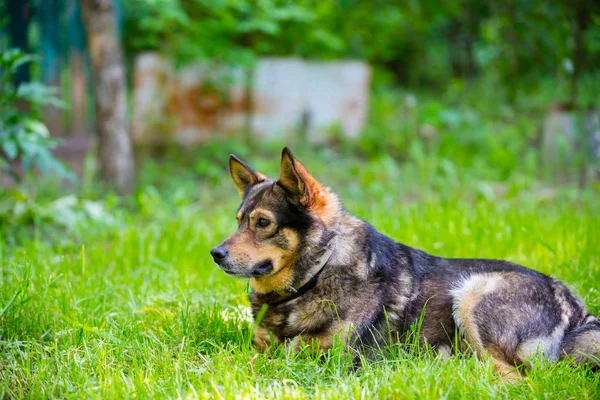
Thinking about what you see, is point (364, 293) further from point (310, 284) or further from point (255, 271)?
point (255, 271)

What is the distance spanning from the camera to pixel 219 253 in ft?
9.85

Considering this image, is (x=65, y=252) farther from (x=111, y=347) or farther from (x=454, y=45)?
(x=454, y=45)

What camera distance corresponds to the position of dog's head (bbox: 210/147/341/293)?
305 centimetres

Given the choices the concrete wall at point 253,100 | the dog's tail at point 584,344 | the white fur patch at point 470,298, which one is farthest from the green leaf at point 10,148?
the dog's tail at point 584,344

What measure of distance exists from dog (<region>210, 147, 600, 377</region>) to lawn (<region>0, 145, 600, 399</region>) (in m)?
0.12

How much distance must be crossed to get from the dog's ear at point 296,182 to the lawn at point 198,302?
31.1 inches

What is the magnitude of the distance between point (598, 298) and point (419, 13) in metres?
6.35

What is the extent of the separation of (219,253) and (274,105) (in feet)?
19.3

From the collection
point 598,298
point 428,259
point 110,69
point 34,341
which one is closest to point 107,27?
point 110,69

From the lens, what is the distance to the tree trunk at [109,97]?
6.23 meters

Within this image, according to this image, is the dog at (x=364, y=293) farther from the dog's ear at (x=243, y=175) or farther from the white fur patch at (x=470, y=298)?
the dog's ear at (x=243, y=175)

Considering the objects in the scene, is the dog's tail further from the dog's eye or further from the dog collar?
the dog's eye

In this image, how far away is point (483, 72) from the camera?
1240 cm

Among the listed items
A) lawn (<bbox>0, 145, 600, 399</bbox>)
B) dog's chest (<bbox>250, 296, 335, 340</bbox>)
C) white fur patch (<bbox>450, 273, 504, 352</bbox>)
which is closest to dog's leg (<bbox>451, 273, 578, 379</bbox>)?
white fur patch (<bbox>450, 273, 504, 352</bbox>)
